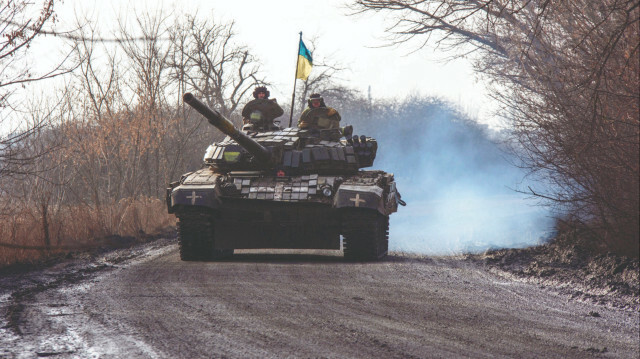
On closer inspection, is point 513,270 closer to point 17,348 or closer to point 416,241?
point 416,241

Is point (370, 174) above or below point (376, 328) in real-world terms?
above

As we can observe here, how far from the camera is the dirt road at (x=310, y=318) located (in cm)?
592

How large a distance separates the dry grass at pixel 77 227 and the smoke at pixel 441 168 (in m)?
6.73

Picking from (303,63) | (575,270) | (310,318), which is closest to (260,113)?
(303,63)

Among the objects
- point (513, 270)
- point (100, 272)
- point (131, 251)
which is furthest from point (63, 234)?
point (513, 270)

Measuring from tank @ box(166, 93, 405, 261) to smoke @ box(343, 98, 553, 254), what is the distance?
9052 millimetres

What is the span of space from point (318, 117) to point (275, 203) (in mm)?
2751

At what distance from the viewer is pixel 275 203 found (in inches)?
471

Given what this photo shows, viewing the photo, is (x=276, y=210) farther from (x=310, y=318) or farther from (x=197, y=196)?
(x=310, y=318)

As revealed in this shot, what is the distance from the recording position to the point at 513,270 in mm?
11828

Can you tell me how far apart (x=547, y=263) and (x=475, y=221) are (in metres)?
13.6

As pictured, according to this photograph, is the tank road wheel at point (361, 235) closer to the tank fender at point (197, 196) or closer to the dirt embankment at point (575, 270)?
the dirt embankment at point (575, 270)

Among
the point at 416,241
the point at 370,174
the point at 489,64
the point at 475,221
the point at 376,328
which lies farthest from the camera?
the point at 475,221

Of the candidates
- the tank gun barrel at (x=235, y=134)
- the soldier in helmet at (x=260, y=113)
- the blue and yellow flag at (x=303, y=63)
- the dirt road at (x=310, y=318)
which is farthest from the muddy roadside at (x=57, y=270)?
the blue and yellow flag at (x=303, y=63)
